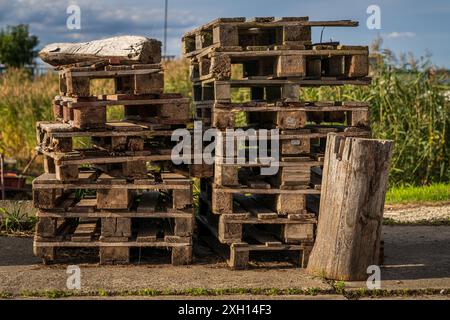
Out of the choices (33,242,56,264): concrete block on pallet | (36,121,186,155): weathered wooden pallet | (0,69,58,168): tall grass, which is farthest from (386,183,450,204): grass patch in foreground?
(0,69,58,168): tall grass

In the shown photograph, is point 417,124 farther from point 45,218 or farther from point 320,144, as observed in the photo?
point 45,218

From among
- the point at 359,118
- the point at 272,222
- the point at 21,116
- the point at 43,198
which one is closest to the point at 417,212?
the point at 359,118

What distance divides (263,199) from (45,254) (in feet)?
7.44

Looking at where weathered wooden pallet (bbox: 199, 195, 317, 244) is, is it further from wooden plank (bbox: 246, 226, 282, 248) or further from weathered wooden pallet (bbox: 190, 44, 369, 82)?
weathered wooden pallet (bbox: 190, 44, 369, 82)

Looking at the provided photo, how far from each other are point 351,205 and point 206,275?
1434 millimetres

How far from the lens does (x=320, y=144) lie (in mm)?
7805

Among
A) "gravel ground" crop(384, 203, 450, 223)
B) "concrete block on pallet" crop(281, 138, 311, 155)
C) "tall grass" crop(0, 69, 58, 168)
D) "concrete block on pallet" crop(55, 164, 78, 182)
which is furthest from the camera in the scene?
"tall grass" crop(0, 69, 58, 168)

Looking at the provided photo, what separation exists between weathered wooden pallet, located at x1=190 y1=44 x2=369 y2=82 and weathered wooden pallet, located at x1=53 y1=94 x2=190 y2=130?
0.44 metres

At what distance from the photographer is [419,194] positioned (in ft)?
38.5

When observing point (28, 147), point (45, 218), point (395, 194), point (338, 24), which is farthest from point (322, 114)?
point (28, 147)

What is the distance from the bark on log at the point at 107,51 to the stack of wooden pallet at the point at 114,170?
5 cm

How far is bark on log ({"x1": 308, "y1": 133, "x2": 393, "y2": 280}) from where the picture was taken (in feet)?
21.1

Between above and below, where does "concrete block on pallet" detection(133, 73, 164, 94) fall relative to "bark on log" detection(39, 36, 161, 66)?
below

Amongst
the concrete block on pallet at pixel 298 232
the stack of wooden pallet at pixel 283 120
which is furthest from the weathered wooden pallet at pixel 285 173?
the concrete block on pallet at pixel 298 232
